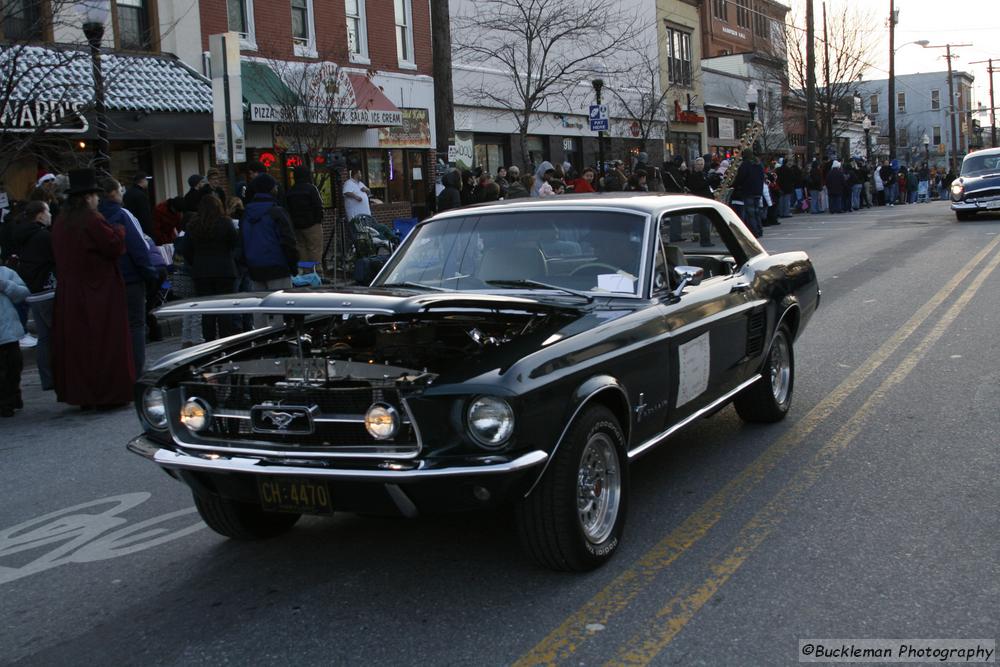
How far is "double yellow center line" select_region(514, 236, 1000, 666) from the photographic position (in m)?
3.80

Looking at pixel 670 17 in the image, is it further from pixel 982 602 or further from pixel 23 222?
pixel 982 602

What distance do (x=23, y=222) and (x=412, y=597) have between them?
7.18 m

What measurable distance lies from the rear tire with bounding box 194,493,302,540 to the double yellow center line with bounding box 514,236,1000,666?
5.86ft

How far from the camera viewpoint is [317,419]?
425 cm

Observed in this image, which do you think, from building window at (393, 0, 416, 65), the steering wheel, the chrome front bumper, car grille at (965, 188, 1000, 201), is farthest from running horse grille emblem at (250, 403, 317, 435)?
car grille at (965, 188, 1000, 201)

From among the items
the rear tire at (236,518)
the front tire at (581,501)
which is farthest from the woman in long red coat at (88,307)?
the front tire at (581,501)

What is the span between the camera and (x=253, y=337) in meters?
5.21

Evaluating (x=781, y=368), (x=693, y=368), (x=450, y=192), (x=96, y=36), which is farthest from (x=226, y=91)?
(x=693, y=368)

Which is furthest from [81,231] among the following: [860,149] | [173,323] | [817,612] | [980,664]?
[860,149]

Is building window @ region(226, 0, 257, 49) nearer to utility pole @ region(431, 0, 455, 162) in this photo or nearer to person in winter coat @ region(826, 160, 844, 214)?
utility pole @ region(431, 0, 455, 162)

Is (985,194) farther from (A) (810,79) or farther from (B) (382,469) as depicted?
(B) (382,469)

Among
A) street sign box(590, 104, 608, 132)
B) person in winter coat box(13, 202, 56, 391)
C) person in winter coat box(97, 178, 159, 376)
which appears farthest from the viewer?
street sign box(590, 104, 608, 132)

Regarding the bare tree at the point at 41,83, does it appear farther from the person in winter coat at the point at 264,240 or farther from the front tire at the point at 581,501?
the front tire at the point at 581,501

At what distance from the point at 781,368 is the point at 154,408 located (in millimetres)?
4094
